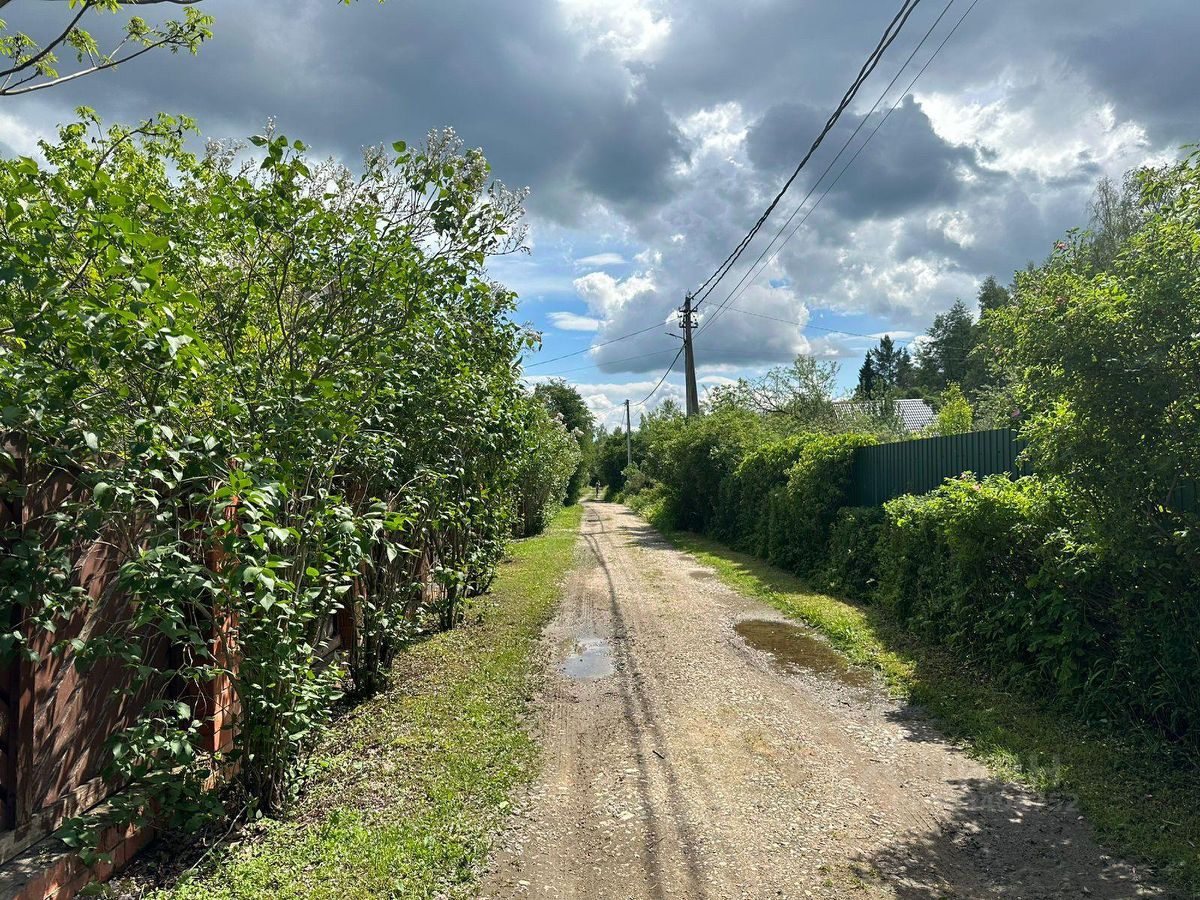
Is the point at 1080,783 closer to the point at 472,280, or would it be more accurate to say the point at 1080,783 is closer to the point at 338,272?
the point at 472,280

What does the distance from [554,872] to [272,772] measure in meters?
1.55

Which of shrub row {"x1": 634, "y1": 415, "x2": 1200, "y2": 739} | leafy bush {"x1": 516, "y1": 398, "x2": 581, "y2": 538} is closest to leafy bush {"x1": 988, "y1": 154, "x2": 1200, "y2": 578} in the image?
shrub row {"x1": 634, "y1": 415, "x2": 1200, "y2": 739}

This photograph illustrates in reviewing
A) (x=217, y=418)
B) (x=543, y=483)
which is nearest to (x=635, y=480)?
(x=543, y=483)

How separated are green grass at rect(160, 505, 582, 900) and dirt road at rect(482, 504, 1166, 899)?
0.24 meters

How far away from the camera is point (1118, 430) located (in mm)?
4047

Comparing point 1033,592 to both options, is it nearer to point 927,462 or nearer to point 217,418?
point 927,462

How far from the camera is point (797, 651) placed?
7.30 metres

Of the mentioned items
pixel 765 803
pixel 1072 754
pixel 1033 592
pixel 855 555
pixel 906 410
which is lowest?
pixel 765 803

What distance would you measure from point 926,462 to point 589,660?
516cm

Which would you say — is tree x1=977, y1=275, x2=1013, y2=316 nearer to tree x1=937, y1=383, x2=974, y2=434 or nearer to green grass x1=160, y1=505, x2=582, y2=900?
tree x1=937, y1=383, x2=974, y2=434

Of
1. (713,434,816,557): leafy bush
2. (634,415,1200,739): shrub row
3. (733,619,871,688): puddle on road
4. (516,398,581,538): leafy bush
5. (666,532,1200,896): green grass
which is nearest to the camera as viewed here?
(666,532,1200,896): green grass

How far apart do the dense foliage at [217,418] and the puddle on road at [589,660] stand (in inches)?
68.0

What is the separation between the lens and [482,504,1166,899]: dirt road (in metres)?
3.27

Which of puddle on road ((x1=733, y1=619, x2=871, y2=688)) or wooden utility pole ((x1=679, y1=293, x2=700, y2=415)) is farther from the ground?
wooden utility pole ((x1=679, y1=293, x2=700, y2=415))
